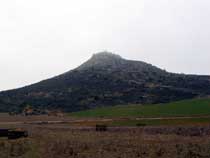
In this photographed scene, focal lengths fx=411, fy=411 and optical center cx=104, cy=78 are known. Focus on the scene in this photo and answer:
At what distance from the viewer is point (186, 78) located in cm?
19988

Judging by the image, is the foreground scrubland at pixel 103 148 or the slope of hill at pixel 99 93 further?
the slope of hill at pixel 99 93

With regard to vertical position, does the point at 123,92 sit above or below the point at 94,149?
above

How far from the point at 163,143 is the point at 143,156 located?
534 cm

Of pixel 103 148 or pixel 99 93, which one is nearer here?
pixel 103 148

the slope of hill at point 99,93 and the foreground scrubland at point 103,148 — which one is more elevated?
the slope of hill at point 99,93

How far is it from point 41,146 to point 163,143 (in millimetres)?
11242

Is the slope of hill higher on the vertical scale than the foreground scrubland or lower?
higher

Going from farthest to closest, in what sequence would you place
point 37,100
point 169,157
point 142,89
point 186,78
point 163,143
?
point 186,78 < point 142,89 < point 37,100 < point 163,143 < point 169,157

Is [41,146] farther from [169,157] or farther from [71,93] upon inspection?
[71,93]

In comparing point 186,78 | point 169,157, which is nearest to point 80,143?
Answer: point 169,157

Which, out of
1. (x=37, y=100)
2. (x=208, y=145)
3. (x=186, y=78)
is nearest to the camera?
(x=208, y=145)

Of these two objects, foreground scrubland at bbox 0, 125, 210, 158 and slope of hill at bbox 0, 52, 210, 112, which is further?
slope of hill at bbox 0, 52, 210, 112

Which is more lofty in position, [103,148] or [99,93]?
[99,93]

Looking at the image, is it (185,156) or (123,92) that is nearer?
(185,156)
